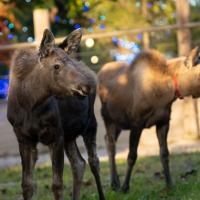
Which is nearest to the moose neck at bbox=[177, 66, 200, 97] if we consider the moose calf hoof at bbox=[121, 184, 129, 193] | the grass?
the grass

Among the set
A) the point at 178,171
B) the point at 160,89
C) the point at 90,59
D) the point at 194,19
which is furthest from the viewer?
the point at 194,19

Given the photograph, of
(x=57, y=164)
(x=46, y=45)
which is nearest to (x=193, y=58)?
(x=57, y=164)

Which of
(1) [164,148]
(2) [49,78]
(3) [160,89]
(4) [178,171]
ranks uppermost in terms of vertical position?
(2) [49,78]

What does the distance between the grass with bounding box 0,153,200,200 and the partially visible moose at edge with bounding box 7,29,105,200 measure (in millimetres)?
1190

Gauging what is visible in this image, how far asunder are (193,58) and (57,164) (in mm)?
2636

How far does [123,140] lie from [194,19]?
15954 mm

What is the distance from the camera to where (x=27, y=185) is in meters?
6.18

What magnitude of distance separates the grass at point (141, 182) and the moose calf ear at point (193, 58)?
4.57ft

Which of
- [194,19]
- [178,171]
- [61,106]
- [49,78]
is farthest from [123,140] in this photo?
[194,19]

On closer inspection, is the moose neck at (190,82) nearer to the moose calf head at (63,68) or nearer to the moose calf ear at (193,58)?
the moose calf ear at (193,58)

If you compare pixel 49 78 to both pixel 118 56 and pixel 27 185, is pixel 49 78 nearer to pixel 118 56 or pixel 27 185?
pixel 27 185

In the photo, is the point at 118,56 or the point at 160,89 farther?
the point at 118,56

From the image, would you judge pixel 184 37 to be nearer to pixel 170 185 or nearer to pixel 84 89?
pixel 170 185

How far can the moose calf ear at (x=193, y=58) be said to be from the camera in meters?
7.84
